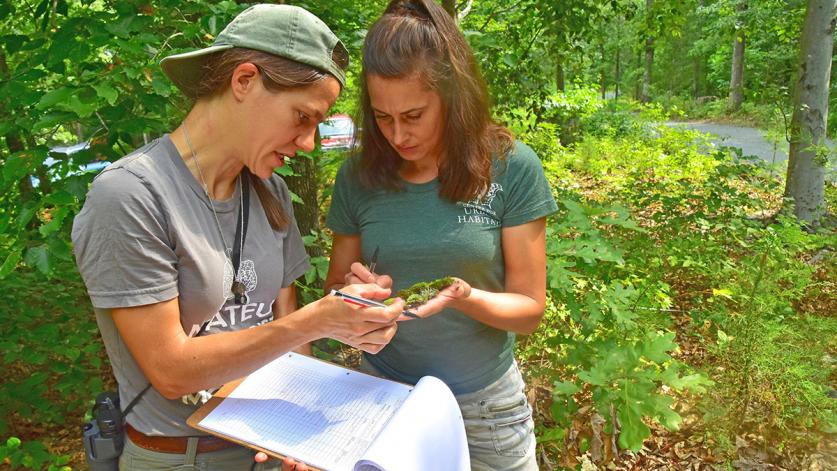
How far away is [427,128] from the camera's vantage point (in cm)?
179

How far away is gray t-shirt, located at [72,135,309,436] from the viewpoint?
1255mm

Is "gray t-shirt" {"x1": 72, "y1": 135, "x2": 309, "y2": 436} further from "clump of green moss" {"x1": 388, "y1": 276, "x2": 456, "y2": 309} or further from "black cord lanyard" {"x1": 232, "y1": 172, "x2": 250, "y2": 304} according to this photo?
"clump of green moss" {"x1": 388, "y1": 276, "x2": 456, "y2": 309}

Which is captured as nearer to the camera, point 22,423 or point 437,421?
point 437,421

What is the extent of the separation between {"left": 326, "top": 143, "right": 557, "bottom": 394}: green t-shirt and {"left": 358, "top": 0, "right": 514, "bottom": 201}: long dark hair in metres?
0.06

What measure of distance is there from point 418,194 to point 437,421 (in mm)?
740

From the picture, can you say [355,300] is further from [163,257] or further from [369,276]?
[163,257]

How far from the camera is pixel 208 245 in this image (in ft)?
4.70

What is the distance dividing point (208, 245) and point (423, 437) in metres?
0.75

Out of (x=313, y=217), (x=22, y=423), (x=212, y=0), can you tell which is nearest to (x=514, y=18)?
(x=313, y=217)

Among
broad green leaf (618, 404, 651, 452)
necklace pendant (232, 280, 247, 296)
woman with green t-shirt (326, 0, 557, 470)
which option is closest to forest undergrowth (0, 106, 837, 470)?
broad green leaf (618, 404, 651, 452)

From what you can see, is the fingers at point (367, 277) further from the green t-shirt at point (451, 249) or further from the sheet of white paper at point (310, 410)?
the sheet of white paper at point (310, 410)

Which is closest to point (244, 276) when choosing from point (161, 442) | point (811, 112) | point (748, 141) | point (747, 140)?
→ point (161, 442)

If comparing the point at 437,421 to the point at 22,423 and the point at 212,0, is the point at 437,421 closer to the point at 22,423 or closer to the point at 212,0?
the point at 212,0

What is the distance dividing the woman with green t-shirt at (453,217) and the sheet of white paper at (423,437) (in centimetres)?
28
